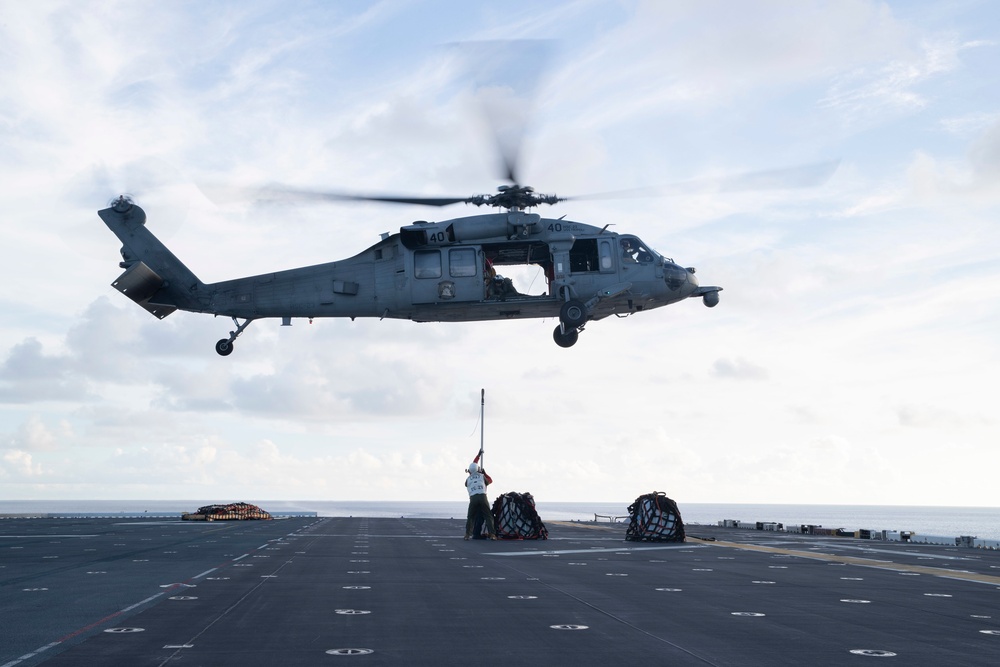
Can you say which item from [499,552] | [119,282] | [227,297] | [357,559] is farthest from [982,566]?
[119,282]

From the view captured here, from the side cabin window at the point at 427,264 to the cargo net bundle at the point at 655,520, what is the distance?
12472 millimetres

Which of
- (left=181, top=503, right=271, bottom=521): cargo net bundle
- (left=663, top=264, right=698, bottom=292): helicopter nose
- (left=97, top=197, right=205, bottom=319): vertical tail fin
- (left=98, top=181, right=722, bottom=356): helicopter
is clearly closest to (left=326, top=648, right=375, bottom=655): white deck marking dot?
(left=98, top=181, right=722, bottom=356): helicopter

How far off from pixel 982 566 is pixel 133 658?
23862 mm

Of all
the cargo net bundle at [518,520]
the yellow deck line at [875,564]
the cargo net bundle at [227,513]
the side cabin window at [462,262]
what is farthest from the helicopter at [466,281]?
the cargo net bundle at [227,513]

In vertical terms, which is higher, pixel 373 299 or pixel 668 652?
pixel 373 299

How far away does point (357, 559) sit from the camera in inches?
1012

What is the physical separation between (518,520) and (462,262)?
1101 cm

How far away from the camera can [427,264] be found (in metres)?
35.6

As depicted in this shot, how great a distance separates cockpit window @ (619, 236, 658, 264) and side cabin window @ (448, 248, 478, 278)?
6168mm

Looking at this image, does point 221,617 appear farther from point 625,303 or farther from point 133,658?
point 625,303

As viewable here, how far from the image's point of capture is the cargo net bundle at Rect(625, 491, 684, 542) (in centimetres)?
3594

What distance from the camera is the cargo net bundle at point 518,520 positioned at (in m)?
36.9

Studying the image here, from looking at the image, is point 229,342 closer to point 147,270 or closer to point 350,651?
point 147,270

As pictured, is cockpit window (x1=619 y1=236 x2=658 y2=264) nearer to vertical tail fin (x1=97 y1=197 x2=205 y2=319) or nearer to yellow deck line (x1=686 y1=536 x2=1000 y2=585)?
yellow deck line (x1=686 y1=536 x2=1000 y2=585)
